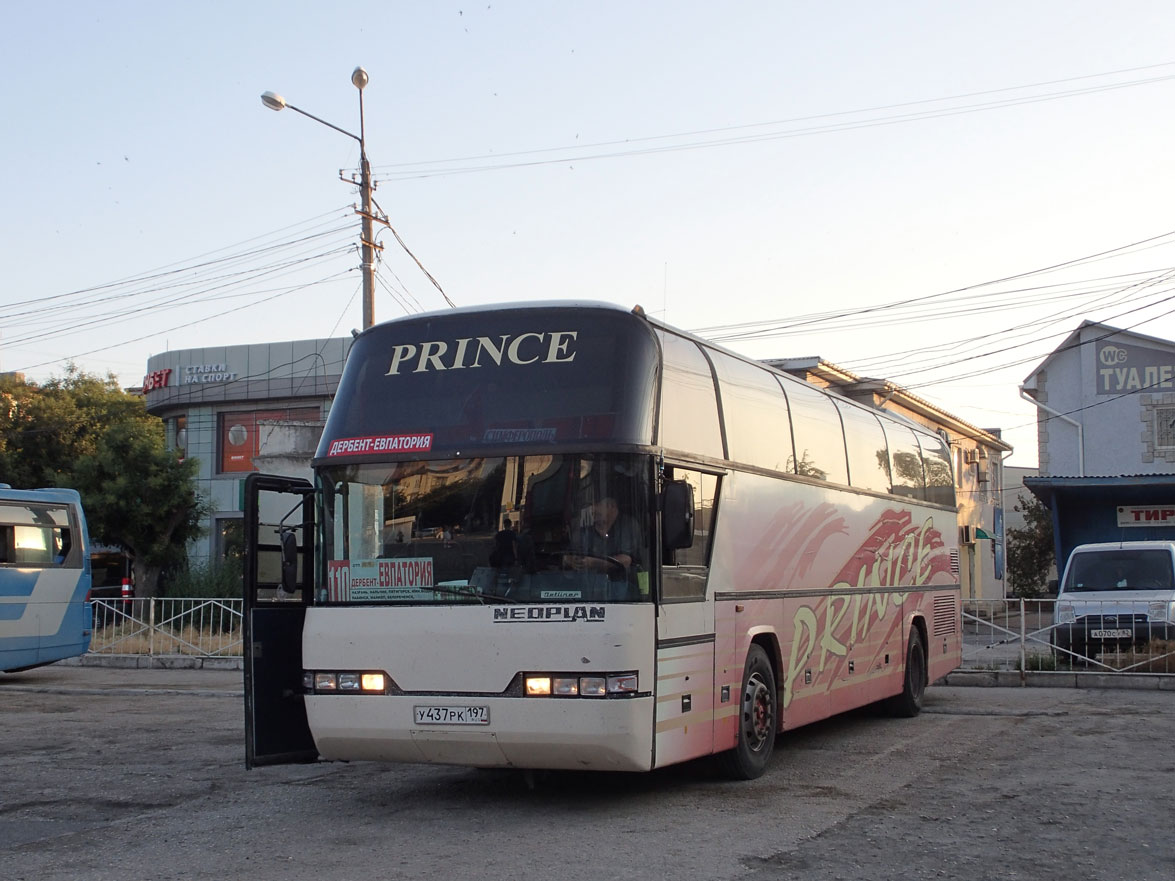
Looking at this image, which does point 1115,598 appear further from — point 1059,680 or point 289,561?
point 289,561

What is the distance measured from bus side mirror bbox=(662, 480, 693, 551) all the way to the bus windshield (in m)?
0.13

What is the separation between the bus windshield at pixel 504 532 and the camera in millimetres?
8086

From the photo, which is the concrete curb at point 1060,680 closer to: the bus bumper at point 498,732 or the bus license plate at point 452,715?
the bus bumper at point 498,732

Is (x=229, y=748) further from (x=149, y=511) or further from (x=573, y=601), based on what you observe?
(x=149, y=511)

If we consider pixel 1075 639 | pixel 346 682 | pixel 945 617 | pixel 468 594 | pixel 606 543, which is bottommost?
pixel 1075 639

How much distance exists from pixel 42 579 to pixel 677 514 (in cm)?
1618

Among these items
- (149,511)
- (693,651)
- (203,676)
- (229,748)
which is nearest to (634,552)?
(693,651)

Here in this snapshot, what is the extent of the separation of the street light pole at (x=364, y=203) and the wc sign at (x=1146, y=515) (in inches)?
694

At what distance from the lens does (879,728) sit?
13461 mm

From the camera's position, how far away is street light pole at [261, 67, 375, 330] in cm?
2093

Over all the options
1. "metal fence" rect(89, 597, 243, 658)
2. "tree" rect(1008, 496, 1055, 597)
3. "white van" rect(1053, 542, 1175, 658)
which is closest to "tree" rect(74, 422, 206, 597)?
"metal fence" rect(89, 597, 243, 658)

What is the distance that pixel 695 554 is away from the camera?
898cm

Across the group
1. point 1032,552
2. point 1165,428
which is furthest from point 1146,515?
point 1032,552

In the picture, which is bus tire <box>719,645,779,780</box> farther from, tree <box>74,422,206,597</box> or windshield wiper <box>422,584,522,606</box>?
tree <box>74,422,206,597</box>
